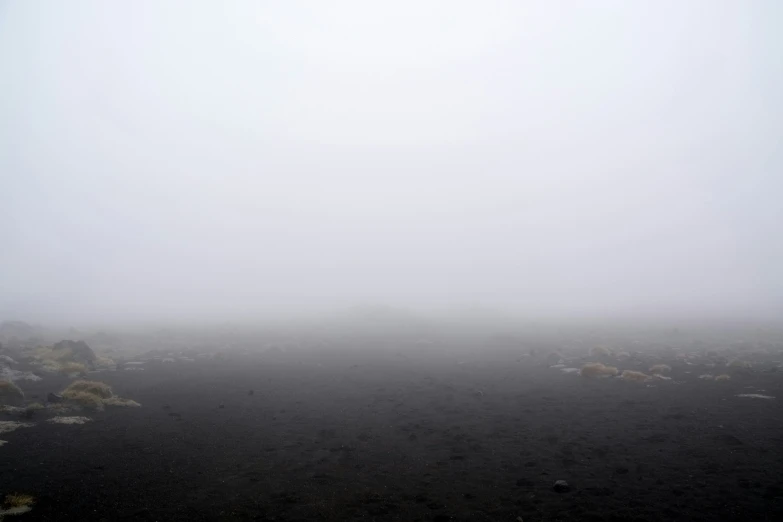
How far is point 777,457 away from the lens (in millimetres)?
18703

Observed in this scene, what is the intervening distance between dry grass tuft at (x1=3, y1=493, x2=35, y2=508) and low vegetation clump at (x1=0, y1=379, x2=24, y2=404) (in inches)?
662

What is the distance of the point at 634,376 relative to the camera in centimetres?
3625

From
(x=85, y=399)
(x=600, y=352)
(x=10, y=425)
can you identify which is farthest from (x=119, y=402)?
(x=600, y=352)

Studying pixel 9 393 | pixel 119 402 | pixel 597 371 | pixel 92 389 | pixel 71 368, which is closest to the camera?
pixel 9 393

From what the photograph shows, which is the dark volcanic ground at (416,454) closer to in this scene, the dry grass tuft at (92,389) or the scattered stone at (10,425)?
the scattered stone at (10,425)

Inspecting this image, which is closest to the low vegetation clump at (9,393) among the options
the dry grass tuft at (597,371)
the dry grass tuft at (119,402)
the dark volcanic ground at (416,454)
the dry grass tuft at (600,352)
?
the dark volcanic ground at (416,454)

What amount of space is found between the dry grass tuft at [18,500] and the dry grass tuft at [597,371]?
133 feet

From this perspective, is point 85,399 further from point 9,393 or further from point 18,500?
point 18,500

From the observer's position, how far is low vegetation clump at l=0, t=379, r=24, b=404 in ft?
89.3

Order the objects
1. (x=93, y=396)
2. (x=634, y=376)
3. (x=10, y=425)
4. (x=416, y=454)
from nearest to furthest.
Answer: (x=416, y=454) < (x=10, y=425) < (x=93, y=396) < (x=634, y=376)

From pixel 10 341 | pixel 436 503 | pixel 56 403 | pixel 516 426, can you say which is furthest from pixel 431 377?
pixel 10 341

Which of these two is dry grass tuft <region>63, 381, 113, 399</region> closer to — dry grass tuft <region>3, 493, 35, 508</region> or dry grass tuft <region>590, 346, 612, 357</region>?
dry grass tuft <region>3, 493, 35, 508</region>

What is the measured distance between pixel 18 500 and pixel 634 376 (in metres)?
42.5

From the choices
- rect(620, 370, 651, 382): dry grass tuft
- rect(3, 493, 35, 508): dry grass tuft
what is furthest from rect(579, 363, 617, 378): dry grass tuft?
rect(3, 493, 35, 508): dry grass tuft
